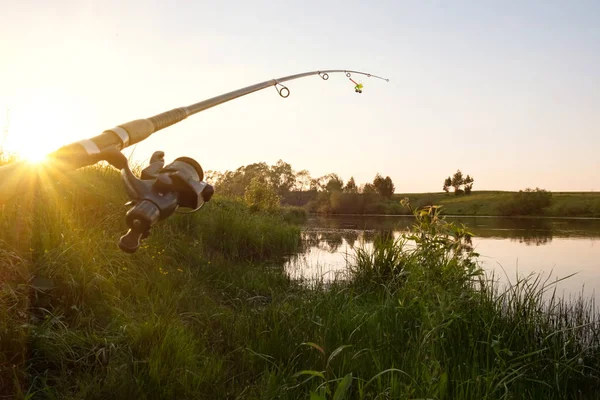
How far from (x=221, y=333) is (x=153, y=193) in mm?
3346

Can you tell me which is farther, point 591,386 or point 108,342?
point 591,386

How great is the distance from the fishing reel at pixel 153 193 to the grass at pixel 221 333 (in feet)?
3.34

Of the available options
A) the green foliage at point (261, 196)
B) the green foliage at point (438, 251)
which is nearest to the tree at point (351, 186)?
the green foliage at point (261, 196)

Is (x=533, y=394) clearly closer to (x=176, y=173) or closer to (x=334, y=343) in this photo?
(x=334, y=343)

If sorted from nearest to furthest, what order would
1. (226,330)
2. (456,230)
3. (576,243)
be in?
(226,330) → (456,230) → (576,243)

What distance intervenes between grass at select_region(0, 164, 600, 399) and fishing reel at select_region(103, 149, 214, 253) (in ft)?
3.34

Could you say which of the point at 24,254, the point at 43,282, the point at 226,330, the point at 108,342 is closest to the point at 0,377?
the point at 108,342

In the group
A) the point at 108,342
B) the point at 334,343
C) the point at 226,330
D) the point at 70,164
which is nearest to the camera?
the point at 70,164

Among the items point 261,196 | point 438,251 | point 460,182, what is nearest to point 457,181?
point 460,182

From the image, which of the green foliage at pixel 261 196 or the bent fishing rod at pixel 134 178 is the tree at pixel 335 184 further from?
the bent fishing rod at pixel 134 178

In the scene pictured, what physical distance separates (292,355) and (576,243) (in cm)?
1914

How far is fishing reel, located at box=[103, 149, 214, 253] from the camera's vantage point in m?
1.09

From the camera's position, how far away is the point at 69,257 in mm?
3996

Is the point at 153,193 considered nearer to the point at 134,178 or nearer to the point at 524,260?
the point at 134,178
